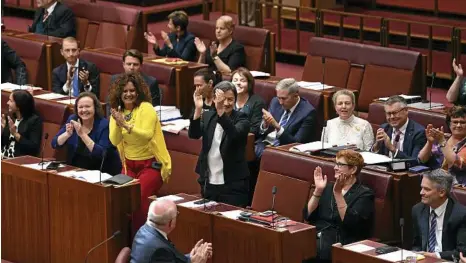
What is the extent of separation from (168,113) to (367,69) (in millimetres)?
1722

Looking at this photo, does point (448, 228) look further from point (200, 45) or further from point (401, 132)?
point (200, 45)

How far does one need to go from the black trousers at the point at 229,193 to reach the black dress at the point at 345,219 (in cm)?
65

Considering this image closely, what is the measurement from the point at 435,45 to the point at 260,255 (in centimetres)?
505

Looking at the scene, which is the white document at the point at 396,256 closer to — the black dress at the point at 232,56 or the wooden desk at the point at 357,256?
the wooden desk at the point at 357,256

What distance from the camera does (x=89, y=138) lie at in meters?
6.60

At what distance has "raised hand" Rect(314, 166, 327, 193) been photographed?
5738 mm

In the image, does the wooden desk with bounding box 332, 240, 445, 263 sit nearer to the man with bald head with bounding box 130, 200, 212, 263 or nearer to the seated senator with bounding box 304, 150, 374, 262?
the seated senator with bounding box 304, 150, 374, 262

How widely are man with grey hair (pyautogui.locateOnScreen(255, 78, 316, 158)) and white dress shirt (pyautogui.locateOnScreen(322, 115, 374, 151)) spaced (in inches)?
10.0

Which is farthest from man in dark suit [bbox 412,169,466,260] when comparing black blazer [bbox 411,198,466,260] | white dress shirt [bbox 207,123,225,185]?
white dress shirt [bbox 207,123,225,185]

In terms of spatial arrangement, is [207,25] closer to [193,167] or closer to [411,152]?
[193,167]

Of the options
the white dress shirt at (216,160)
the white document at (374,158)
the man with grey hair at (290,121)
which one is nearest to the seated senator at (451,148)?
the white document at (374,158)

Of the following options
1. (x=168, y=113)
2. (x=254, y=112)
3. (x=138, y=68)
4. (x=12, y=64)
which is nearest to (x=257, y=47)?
(x=138, y=68)

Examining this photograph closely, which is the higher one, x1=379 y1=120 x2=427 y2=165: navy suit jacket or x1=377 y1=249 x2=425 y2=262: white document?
x1=379 y1=120 x2=427 y2=165: navy suit jacket

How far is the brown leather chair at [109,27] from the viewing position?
9.91 m
